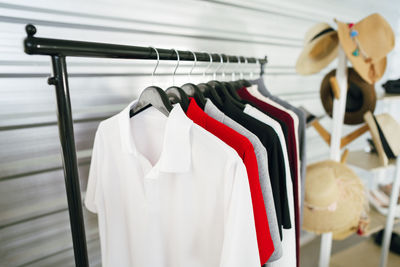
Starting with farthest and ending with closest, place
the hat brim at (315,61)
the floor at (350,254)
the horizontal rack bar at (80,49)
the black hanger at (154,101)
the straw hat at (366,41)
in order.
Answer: the floor at (350,254), the hat brim at (315,61), the straw hat at (366,41), the black hanger at (154,101), the horizontal rack bar at (80,49)

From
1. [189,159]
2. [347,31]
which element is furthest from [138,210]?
[347,31]

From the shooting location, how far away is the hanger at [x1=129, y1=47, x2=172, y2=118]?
84 centimetres

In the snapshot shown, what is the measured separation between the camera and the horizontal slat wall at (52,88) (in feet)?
3.46

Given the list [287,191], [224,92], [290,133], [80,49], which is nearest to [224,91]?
[224,92]

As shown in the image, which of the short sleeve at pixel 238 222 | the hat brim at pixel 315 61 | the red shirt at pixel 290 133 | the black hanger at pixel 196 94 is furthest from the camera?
the hat brim at pixel 315 61

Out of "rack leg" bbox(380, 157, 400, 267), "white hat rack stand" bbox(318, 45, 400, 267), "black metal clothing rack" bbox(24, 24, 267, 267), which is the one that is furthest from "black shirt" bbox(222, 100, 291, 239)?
"rack leg" bbox(380, 157, 400, 267)

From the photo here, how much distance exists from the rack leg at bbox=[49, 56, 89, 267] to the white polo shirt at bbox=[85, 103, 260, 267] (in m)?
0.19

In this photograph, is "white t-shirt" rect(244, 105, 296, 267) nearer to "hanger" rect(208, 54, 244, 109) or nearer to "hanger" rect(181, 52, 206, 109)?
"hanger" rect(208, 54, 244, 109)

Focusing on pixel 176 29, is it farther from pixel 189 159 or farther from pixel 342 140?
pixel 342 140

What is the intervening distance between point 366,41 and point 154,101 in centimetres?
132

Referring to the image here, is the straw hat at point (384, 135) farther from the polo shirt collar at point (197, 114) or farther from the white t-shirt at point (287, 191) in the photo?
the polo shirt collar at point (197, 114)

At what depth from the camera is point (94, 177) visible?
1.04 meters

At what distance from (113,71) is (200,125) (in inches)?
25.6

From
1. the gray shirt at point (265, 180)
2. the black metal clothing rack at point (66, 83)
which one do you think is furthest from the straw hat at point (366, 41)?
the black metal clothing rack at point (66, 83)
